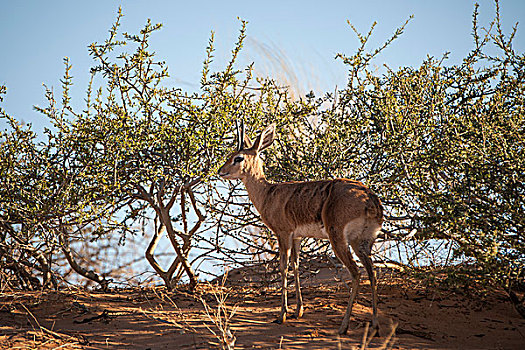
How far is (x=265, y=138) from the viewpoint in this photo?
7.93 m

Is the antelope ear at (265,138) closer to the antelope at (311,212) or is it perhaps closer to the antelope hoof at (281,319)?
the antelope at (311,212)

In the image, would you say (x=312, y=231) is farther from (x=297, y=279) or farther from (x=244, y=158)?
(x=244, y=158)

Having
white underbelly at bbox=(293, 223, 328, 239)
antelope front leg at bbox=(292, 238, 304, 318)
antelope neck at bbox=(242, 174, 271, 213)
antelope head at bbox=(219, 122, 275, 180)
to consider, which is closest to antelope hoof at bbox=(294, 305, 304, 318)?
antelope front leg at bbox=(292, 238, 304, 318)

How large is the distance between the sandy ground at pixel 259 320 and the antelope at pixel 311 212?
41 cm

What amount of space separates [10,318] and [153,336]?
7.37 feet

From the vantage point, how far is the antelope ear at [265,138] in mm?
7734

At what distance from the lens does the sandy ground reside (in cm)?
627

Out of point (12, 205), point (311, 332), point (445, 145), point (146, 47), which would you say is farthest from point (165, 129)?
point (445, 145)

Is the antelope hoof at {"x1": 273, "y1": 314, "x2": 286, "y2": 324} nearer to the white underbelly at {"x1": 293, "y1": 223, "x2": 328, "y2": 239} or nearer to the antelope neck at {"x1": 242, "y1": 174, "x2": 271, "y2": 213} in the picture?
the white underbelly at {"x1": 293, "y1": 223, "x2": 328, "y2": 239}

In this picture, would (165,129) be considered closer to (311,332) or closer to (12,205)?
(12,205)

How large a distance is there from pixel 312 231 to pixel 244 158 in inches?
64.1

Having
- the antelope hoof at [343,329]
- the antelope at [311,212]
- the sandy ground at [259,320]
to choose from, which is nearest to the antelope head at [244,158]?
the antelope at [311,212]

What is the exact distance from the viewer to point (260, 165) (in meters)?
8.05

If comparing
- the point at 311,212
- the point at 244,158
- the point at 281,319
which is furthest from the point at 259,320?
the point at 244,158
